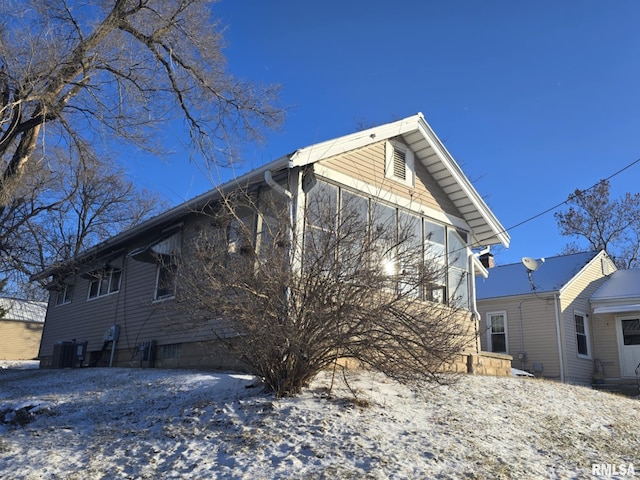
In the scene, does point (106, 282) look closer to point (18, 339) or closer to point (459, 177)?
point (459, 177)

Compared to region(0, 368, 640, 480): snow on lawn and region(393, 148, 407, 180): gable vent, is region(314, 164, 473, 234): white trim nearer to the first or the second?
region(393, 148, 407, 180): gable vent

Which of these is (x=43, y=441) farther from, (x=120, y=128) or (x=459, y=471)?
(x=120, y=128)

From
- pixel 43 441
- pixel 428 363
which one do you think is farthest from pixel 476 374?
pixel 43 441

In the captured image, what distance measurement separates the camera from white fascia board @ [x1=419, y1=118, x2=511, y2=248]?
1173 centimetres

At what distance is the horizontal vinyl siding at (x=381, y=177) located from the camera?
33.9 ft

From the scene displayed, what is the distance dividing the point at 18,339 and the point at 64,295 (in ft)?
55.6

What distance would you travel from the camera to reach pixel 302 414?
5949 millimetres

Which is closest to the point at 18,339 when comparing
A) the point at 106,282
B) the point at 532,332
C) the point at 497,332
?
the point at 106,282

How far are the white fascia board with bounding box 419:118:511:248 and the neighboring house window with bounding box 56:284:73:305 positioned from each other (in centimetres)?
1184

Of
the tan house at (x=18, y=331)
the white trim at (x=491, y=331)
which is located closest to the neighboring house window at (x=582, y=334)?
the white trim at (x=491, y=331)

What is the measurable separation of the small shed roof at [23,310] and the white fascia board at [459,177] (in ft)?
90.0

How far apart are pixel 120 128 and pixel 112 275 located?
15.1 feet

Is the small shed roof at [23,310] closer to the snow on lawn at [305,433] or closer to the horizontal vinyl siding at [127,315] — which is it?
the horizontal vinyl siding at [127,315]

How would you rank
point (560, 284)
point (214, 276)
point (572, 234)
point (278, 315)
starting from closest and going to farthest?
point (278, 315) < point (214, 276) < point (560, 284) < point (572, 234)
